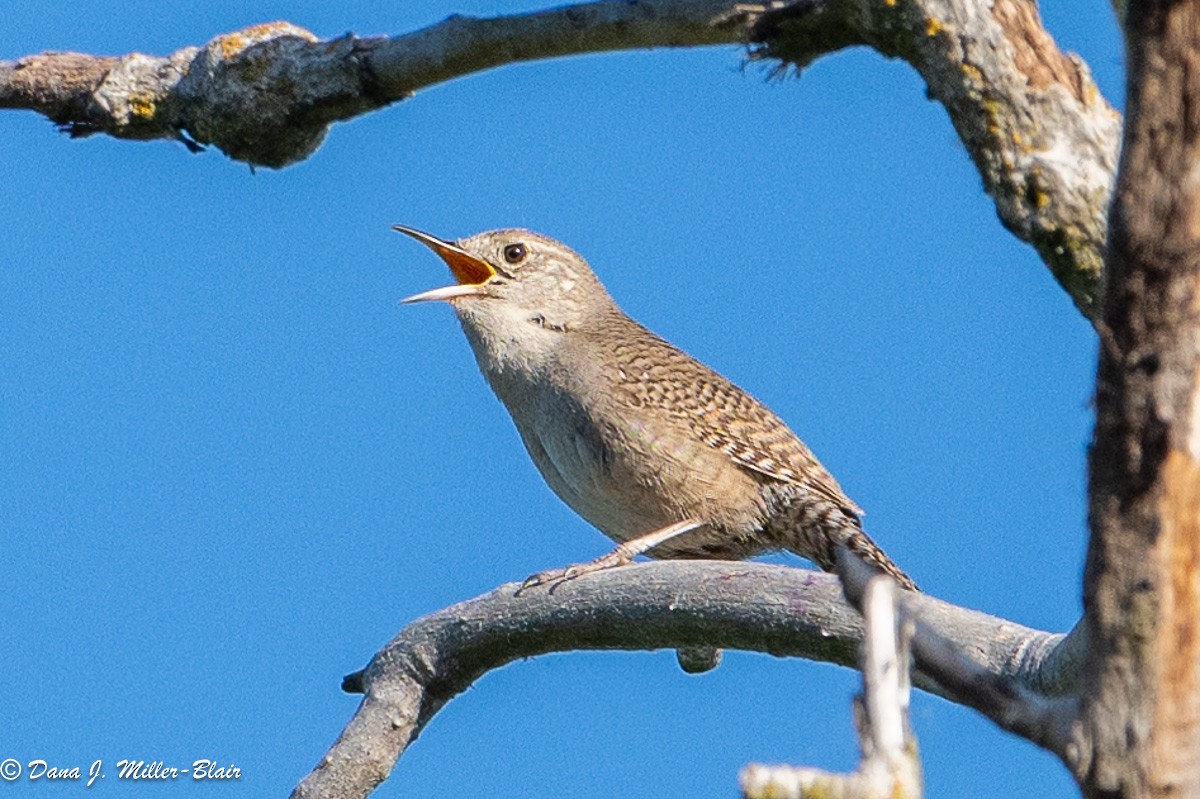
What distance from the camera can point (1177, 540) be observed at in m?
2.60

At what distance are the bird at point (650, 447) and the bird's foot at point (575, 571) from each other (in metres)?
0.02

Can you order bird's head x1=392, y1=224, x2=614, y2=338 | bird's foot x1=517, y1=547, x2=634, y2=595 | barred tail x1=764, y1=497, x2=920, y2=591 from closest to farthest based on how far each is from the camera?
1. bird's foot x1=517, y1=547, x2=634, y2=595
2. barred tail x1=764, y1=497, x2=920, y2=591
3. bird's head x1=392, y1=224, x2=614, y2=338

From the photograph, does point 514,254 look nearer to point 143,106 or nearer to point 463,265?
point 463,265

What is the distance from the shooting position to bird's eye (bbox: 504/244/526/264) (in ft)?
27.6

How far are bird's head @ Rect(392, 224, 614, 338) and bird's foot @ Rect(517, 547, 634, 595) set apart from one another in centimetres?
129

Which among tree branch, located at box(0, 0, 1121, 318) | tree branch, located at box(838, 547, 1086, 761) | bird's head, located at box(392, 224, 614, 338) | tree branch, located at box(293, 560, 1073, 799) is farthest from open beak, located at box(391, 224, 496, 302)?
tree branch, located at box(838, 547, 1086, 761)

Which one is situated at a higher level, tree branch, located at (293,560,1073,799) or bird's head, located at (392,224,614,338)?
bird's head, located at (392,224,614,338)

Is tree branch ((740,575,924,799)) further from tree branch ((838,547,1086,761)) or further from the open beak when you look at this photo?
the open beak

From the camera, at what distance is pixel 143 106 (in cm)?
700

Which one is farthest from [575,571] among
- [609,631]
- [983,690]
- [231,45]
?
[983,690]

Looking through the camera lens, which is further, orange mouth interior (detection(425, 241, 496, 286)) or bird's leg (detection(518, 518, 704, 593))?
orange mouth interior (detection(425, 241, 496, 286))

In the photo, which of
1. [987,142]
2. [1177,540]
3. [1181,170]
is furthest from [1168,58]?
[987,142]

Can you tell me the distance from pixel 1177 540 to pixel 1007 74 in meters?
2.18

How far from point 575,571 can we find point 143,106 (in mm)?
2506
